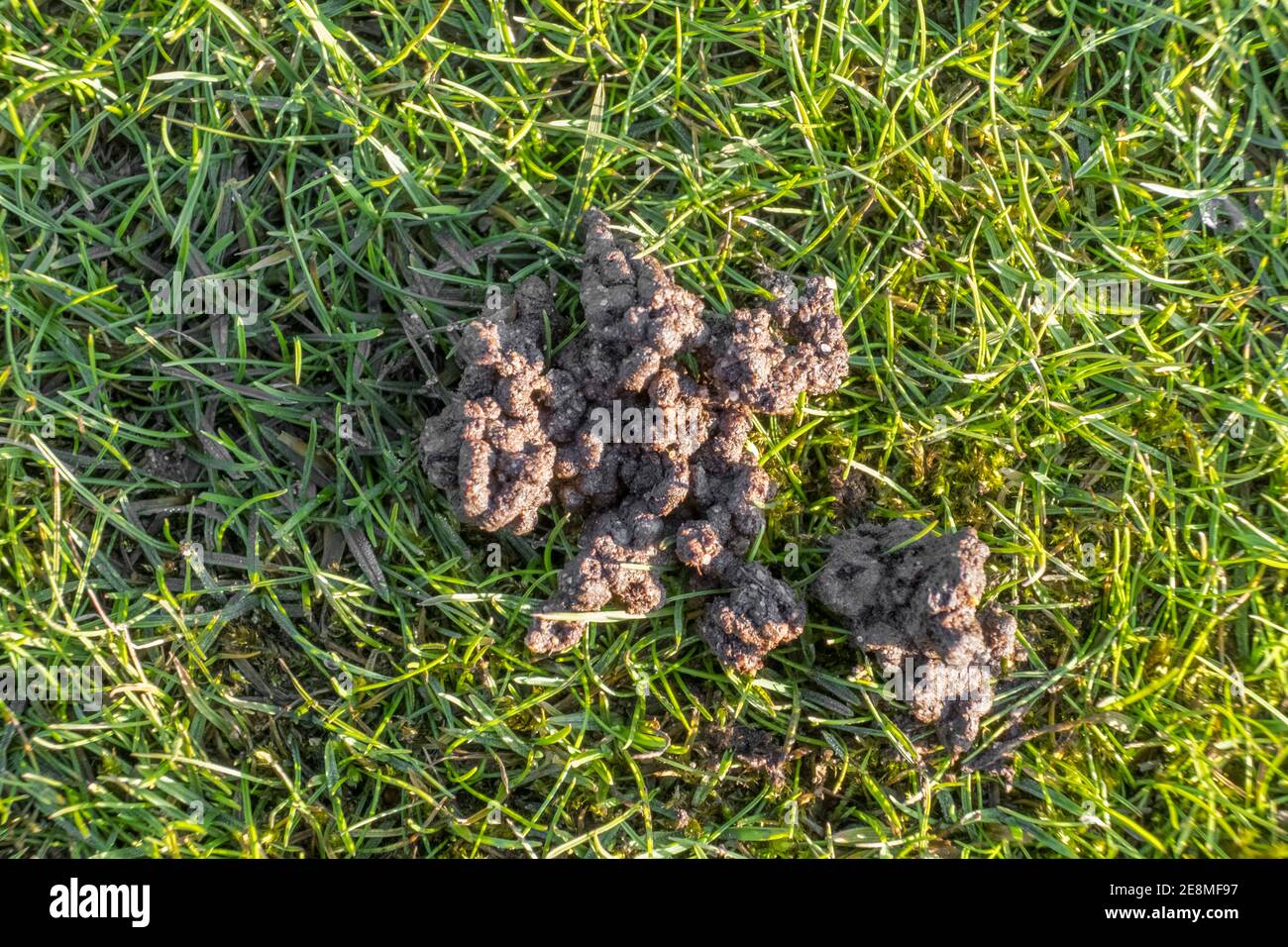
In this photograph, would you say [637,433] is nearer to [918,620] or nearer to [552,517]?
[552,517]

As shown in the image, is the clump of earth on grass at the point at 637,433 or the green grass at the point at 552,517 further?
the green grass at the point at 552,517

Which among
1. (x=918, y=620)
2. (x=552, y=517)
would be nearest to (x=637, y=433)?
(x=552, y=517)

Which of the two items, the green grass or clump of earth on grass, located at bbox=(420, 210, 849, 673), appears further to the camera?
the green grass

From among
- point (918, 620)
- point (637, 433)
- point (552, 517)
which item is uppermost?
→ point (637, 433)

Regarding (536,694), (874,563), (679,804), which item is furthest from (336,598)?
(874,563)
